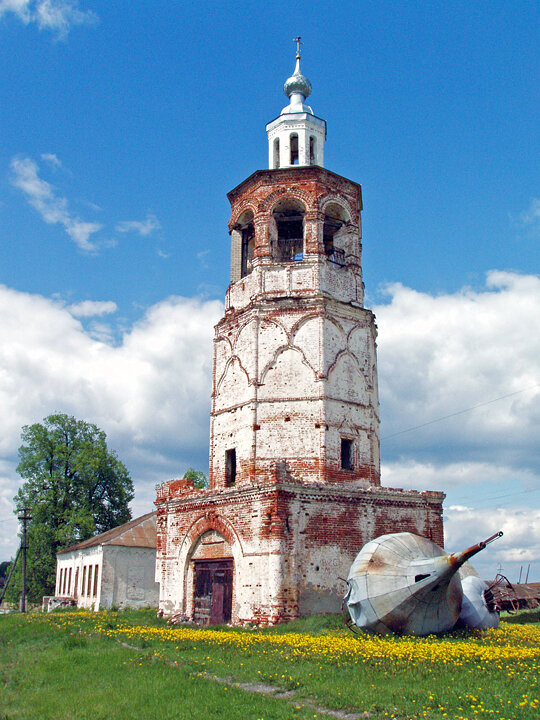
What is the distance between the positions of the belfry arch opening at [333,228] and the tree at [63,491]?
1960 cm

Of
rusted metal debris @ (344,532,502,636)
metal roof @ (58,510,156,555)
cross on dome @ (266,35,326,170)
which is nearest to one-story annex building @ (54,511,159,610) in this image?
metal roof @ (58,510,156,555)

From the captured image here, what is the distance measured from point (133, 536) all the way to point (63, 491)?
25.8 feet

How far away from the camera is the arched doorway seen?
1686 cm

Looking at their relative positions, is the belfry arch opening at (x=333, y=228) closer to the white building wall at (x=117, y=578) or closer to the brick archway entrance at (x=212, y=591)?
the brick archway entrance at (x=212, y=591)

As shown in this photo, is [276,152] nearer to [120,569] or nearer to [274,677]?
[274,677]

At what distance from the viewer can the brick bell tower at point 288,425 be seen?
630 inches

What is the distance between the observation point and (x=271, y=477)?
16.0 meters

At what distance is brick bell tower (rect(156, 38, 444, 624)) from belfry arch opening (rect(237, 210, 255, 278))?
51mm

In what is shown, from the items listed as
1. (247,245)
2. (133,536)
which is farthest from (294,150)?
(133,536)

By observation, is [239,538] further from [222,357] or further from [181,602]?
[222,357]

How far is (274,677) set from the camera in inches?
362

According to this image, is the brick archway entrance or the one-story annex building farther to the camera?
the one-story annex building

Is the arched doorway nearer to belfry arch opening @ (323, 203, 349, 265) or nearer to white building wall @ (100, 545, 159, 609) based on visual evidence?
belfry arch opening @ (323, 203, 349, 265)

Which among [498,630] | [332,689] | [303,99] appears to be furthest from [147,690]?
[303,99]
